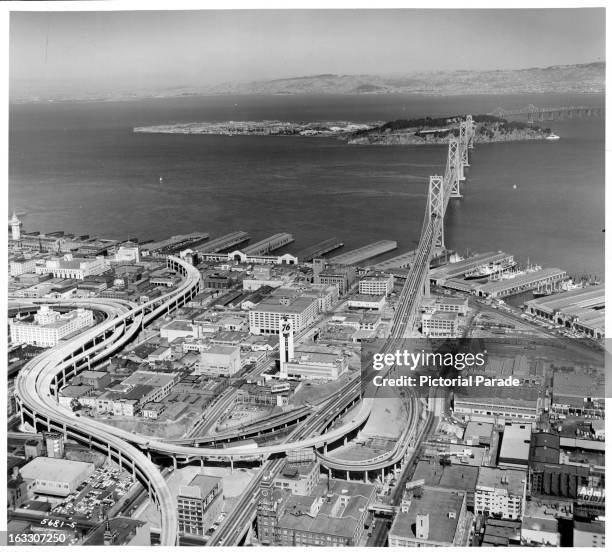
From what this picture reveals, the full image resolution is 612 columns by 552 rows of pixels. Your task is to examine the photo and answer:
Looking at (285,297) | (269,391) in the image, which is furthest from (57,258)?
(269,391)

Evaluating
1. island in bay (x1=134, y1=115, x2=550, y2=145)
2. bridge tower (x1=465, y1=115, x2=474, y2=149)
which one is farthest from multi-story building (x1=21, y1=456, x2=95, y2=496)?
bridge tower (x1=465, y1=115, x2=474, y2=149)

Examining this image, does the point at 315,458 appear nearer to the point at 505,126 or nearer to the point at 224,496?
the point at 224,496

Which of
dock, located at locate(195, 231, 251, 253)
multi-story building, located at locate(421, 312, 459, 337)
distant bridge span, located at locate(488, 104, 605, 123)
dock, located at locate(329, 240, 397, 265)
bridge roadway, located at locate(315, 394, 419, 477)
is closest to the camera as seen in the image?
bridge roadway, located at locate(315, 394, 419, 477)

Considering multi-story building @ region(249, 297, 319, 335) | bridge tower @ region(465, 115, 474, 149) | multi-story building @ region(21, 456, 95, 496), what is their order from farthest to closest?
bridge tower @ region(465, 115, 474, 149) < multi-story building @ region(249, 297, 319, 335) < multi-story building @ region(21, 456, 95, 496)

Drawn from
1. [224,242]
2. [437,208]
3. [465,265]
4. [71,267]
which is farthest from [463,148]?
[71,267]

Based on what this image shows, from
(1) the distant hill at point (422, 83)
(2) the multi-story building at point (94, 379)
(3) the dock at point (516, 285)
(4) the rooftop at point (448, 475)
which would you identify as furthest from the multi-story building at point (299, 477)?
(3) the dock at point (516, 285)

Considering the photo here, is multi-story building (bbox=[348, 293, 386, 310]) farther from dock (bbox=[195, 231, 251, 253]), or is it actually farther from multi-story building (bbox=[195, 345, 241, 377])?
dock (bbox=[195, 231, 251, 253])

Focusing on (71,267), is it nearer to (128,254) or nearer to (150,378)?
(128,254)

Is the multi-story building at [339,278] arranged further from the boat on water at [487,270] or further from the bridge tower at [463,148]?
the bridge tower at [463,148]
